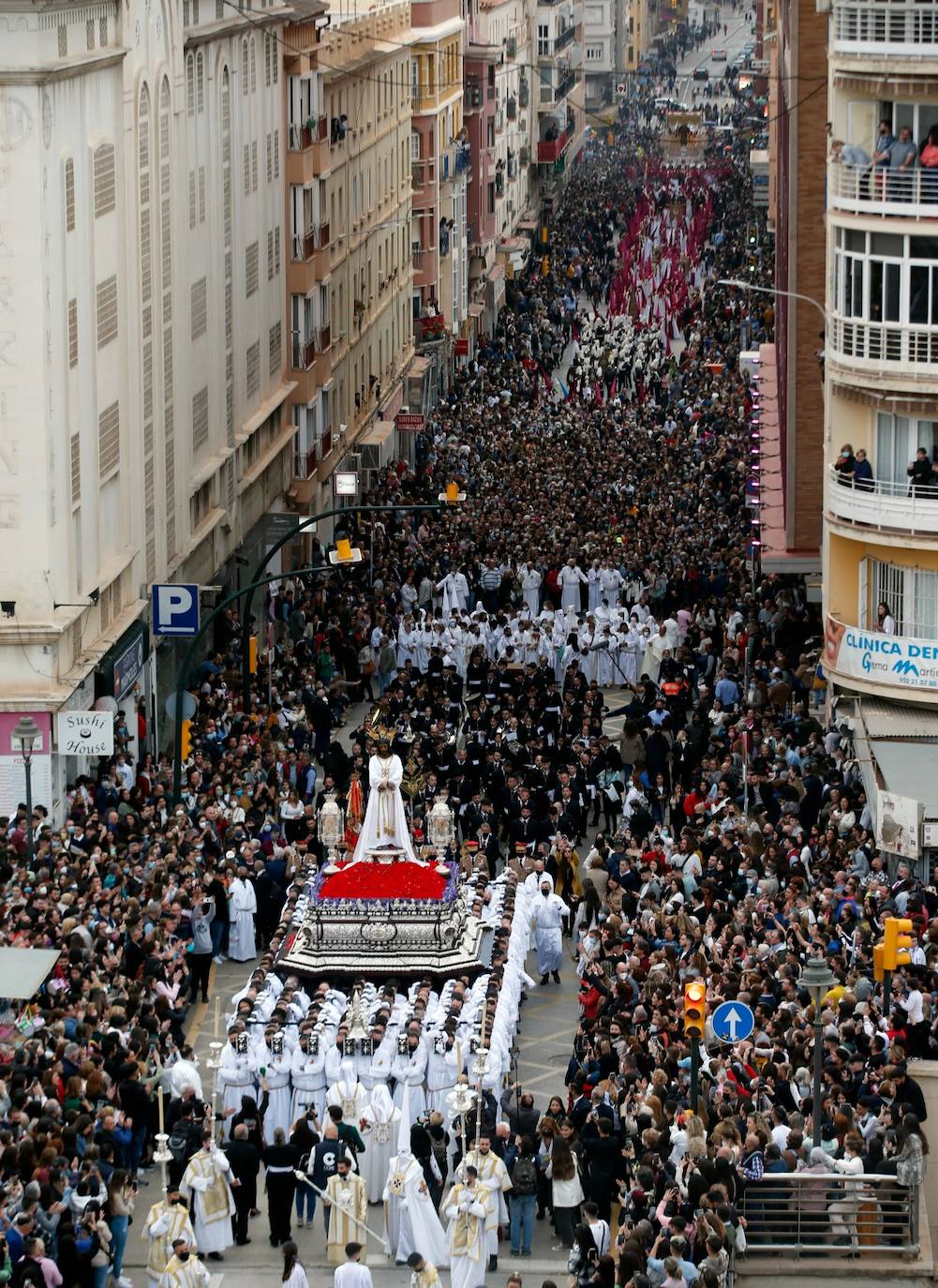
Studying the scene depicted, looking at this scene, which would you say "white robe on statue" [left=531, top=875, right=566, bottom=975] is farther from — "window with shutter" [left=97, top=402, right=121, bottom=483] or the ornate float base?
"window with shutter" [left=97, top=402, right=121, bottom=483]

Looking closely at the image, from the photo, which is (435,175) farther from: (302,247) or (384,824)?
(384,824)

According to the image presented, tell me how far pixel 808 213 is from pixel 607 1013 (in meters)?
22.9

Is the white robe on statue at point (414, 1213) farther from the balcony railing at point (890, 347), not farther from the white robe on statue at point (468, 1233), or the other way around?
the balcony railing at point (890, 347)

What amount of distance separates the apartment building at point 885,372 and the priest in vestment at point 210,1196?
1360 cm

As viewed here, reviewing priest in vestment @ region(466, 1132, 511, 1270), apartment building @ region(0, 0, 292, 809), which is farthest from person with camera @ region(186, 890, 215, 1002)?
priest in vestment @ region(466, 1132, 511, 1270)

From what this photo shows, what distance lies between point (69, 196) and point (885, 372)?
11.3 m

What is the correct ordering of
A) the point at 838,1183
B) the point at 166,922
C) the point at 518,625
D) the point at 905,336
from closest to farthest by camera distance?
the point at 838,1183 → the point at 166,922 → the point at 905,336 → the point at 518,625

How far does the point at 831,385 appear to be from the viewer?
140 feet

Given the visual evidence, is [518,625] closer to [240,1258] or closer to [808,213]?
[808,213]

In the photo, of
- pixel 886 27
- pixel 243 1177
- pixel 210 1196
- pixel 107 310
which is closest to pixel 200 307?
pixel 107 310

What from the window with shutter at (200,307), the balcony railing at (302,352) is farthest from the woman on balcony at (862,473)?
the balcony railing at (302,352)

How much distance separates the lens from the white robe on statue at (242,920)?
121 feet

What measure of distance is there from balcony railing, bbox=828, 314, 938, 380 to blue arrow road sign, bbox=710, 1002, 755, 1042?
14.9 metres

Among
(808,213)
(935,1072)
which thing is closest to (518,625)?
(808,213)
